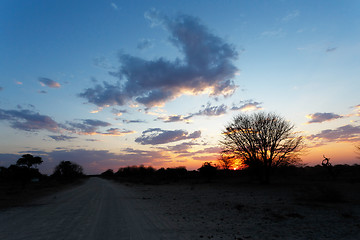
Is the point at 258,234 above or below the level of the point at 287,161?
below

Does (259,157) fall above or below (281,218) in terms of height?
above

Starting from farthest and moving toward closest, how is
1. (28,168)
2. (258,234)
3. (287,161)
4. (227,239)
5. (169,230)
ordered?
(28,168) → (287,161) → (169,230) → (258,234) → (227,239)

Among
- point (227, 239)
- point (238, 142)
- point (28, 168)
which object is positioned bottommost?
point (227, 239)

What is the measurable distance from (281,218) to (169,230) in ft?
19.7

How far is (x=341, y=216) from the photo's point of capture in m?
11.4

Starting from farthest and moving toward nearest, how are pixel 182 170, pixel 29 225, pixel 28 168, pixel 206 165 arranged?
pixel 182 170 → pixel 206 165 → pixel 28 168 → pixel 29 225

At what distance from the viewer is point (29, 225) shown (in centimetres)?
1038

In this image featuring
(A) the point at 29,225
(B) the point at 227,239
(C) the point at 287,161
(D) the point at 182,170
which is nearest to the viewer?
(B) the point at 227,239

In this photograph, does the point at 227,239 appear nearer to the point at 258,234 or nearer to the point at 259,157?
the point at 258,234

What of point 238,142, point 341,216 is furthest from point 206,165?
point 341,216

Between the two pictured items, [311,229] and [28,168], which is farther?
[28,168]

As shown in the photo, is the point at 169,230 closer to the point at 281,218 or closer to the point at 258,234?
the point at 258,234

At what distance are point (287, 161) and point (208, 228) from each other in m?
29.1

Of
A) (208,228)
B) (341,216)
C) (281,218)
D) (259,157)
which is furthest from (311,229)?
(259,157)
